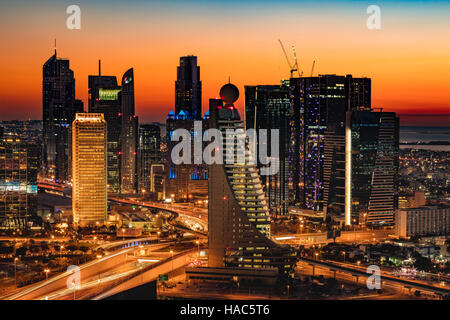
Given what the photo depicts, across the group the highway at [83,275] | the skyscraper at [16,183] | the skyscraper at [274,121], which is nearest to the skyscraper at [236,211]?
the highway at [83,275]

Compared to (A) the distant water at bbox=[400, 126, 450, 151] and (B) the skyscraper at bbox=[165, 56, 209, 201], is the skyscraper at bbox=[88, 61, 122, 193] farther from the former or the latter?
(A) the distant water at bbox=[400, 126, 450, 151]

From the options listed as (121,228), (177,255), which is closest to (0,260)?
(177,255)

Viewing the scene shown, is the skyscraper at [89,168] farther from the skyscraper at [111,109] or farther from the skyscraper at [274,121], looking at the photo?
the skyscraper at [111,109]

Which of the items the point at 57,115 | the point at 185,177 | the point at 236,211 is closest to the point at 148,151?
the point at 185,177
